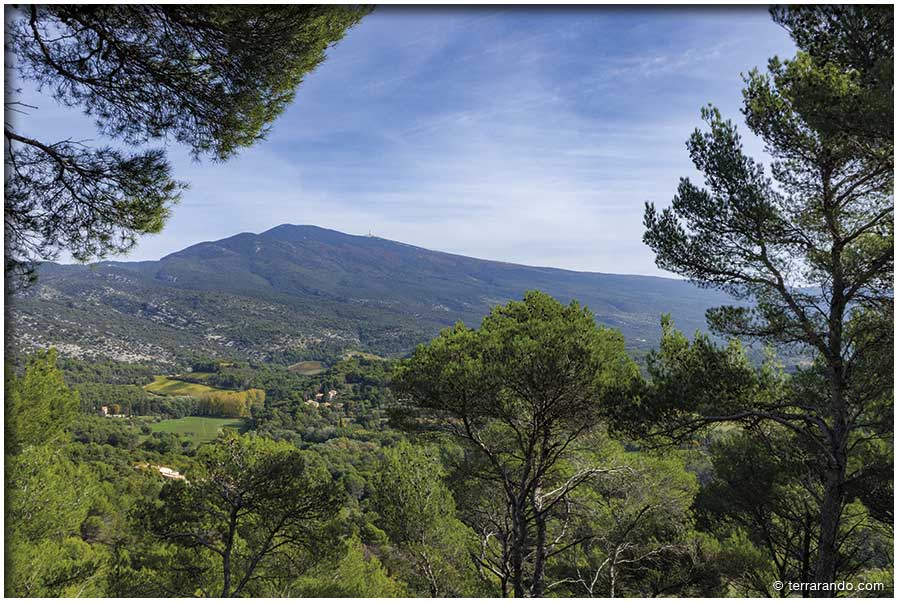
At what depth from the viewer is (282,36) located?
3.15 m

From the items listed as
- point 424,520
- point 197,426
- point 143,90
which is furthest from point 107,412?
point 143,90

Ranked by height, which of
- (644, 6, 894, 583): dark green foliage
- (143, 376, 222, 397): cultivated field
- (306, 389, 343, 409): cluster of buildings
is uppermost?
(644, 6, 894, 583): dark green foliage

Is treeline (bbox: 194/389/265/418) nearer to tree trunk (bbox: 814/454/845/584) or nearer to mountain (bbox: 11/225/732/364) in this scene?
mountain (bbox: 11/225/732/364)

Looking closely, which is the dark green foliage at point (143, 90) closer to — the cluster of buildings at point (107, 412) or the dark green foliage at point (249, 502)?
the dark green foliage at point (249, 502)

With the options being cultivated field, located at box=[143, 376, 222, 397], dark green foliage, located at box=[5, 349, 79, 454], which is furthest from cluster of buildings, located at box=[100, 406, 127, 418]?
dark green foliage, located at box=[5, 349, 79, 454]

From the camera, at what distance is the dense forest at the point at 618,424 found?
3244mm

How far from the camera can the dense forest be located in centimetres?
324

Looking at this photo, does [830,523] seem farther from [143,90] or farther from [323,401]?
[323,401]

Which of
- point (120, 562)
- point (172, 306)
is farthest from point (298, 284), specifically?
point (120, 562)

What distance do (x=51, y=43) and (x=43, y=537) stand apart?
5822 mm

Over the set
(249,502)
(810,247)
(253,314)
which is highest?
(253,314)

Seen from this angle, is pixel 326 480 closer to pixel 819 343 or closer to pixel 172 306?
pixel 819 343

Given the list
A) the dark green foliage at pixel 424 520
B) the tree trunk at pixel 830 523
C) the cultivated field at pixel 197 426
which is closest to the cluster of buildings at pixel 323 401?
the cultivated field at pixel 197 426

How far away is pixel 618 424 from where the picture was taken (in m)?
4.14
